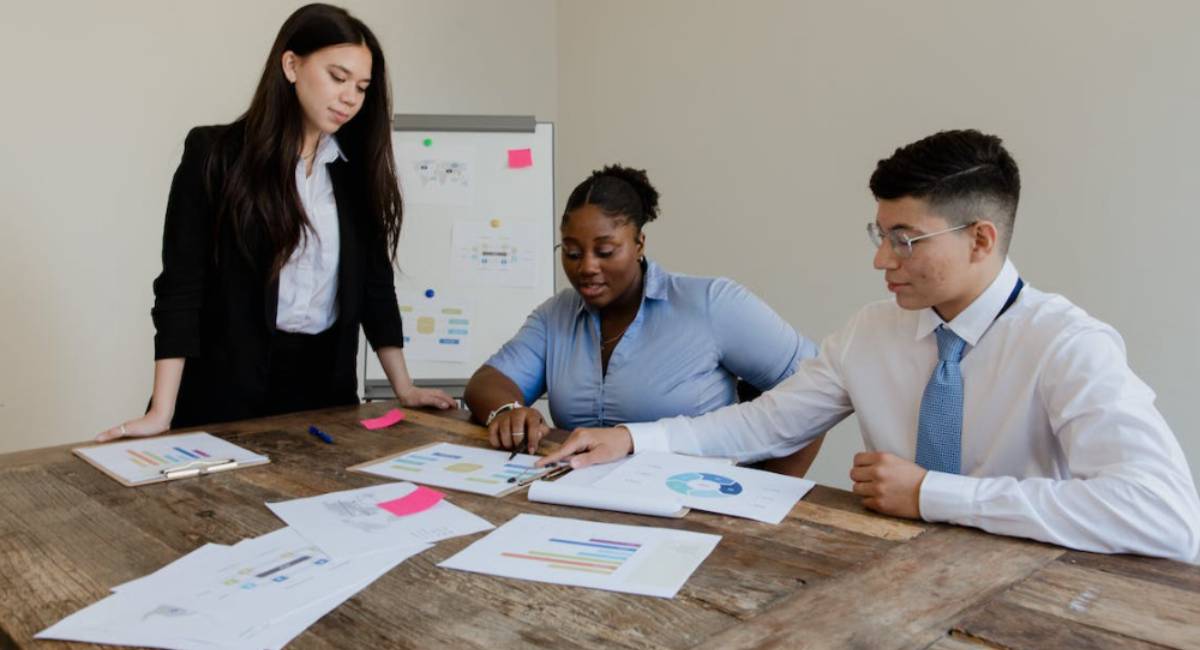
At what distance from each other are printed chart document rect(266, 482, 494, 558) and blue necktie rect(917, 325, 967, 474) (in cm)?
67

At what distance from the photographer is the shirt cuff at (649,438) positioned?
1575mm

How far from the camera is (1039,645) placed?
0.84 meters

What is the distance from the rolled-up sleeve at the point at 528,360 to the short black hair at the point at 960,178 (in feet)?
3.02

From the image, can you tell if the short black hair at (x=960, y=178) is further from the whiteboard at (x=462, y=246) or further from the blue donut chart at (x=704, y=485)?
the whiteboard at (x=462, y=246)

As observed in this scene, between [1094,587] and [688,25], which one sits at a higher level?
[688,25]

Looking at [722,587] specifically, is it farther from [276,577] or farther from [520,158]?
[520,158]

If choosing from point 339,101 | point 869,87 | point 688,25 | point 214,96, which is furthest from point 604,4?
point 339,101

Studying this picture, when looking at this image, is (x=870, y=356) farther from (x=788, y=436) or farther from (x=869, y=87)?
(x=869, y=87)

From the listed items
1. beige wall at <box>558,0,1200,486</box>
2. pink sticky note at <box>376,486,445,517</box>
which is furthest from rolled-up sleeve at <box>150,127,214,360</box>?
beige wall at <box>558,0,1200,486</box>

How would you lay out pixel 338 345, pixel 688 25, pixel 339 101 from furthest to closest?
pixel 688 25 → pixel 338 345 → pixel 339 101

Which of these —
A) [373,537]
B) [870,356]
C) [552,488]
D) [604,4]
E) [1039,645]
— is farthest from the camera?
[604,4]

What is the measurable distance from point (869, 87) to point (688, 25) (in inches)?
33.8

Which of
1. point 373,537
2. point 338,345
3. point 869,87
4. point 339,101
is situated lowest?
point 373,537

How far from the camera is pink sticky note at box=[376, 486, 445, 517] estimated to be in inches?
49.9
